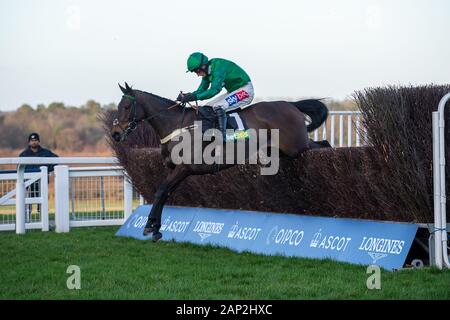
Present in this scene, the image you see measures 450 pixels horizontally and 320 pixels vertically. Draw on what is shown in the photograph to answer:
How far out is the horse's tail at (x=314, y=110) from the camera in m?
10.5

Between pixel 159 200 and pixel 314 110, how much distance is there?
7.90ft

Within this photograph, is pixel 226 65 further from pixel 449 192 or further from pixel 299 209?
pixel 449 192

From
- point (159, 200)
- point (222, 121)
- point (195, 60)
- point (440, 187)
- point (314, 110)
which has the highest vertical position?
point (195, 60)

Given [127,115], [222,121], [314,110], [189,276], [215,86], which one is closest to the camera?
[189,276]

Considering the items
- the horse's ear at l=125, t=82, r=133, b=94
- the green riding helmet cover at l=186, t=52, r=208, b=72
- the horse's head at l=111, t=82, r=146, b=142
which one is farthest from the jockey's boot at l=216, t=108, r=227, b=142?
the horse's ear at l=125, t=82, r=133, b=94

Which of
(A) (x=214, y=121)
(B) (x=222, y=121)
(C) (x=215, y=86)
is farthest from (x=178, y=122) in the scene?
(C) (x=215, y=86)

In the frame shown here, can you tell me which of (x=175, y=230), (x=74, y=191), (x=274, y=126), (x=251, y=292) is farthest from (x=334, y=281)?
(x=74, y=191)

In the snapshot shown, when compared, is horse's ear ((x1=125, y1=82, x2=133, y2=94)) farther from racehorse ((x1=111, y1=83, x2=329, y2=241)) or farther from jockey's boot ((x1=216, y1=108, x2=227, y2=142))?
jockey's boot ((x1=216, y1=108, x2=227, y2=142))

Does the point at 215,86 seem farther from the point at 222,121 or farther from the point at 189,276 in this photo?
the point at 189,276

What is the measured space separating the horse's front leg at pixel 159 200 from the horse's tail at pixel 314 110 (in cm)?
183

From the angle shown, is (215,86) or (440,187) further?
(215,86)

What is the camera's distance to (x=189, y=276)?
25.0 feet

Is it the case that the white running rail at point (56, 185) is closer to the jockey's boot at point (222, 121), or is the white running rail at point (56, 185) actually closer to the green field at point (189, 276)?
the green field at point (189, 276)

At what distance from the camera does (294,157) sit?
31.8 feet
